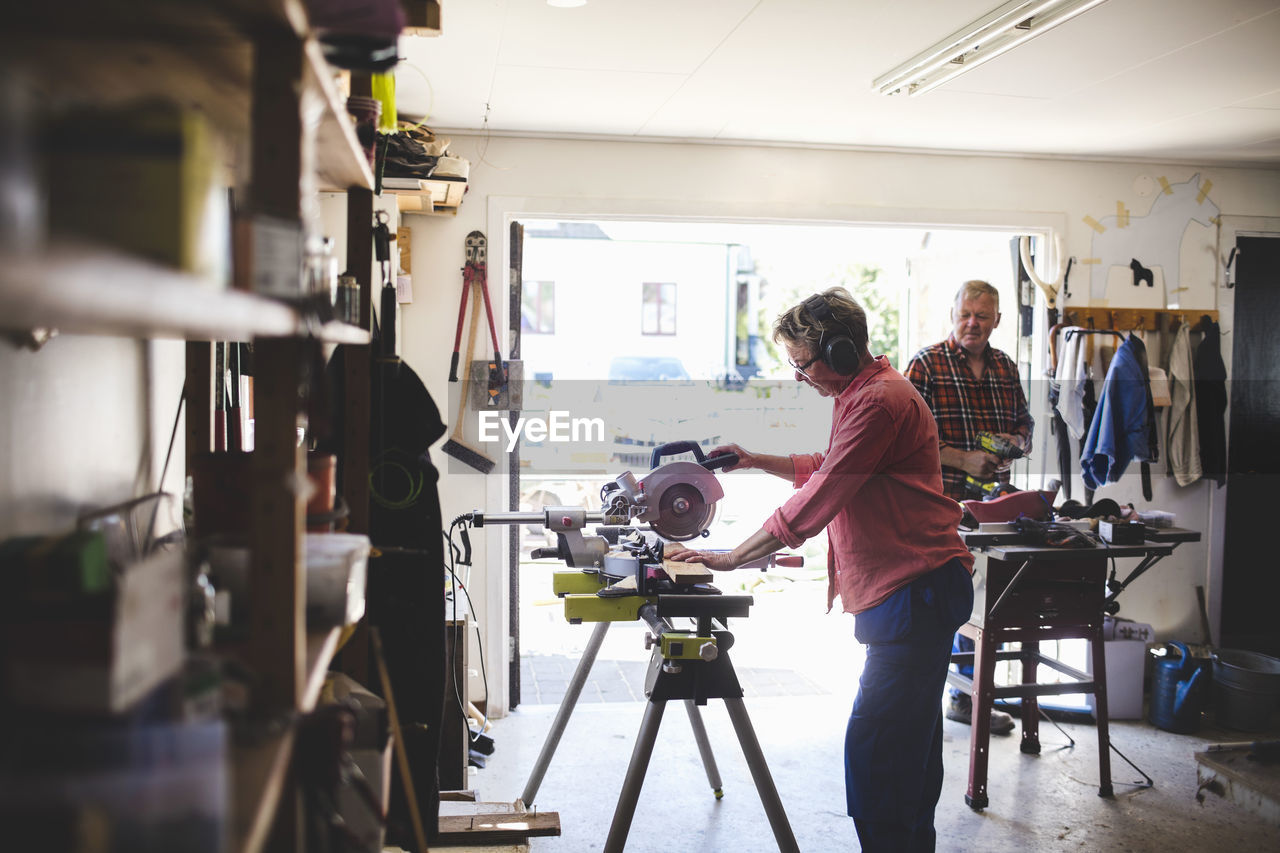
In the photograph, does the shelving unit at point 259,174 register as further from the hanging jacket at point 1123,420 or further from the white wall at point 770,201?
the hanging jacket at point 1123,420

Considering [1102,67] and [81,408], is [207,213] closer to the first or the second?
[81,408]

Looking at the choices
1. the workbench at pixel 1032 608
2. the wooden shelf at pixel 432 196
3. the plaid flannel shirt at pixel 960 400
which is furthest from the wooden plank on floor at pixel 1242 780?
the wooden shelf at pixel 432 196

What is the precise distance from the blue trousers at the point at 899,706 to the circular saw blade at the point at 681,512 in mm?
505

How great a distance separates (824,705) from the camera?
407 cm

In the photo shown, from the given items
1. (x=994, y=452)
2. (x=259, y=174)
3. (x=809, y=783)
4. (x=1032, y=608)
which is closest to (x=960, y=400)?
(x=994, y=452)

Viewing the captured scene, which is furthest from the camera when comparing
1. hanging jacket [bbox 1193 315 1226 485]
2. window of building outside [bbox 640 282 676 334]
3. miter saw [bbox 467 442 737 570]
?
window of building outside [bbox 640 282 676 334]

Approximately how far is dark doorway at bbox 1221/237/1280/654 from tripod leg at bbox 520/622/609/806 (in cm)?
350

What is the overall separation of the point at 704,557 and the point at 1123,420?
2.78m

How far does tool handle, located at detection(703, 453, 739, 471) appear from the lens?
2430 millimetres

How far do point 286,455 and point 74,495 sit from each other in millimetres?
520

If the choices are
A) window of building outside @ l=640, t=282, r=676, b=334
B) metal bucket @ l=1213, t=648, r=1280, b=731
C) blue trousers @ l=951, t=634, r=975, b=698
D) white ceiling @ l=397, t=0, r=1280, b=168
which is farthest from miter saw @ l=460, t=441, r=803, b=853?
window of building outside @ l=640, t=282, r=676, b=334

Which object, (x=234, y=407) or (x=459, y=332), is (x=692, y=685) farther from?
(x=459, y=332)

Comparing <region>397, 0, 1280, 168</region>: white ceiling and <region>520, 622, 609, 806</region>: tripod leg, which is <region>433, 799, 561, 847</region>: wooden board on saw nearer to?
<region>520, 622, 609, 806</region>: tripod leg

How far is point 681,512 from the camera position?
2373 mm
